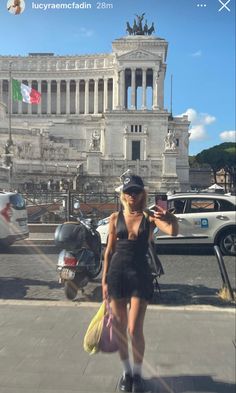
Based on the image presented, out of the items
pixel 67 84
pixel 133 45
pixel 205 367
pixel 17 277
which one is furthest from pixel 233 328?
pixel 67 84

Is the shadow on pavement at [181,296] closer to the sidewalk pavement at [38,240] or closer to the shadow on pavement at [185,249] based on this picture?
the shadow on pavement at [185,249]

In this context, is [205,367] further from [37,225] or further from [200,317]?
[37,225]

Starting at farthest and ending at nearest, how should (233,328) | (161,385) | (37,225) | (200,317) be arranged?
(37,225), (200,317), (233,328), (161,385)

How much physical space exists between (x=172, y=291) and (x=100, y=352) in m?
3.72

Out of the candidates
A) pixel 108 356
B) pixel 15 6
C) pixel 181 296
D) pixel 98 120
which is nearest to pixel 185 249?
pixel 181 296

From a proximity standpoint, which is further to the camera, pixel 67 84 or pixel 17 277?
pixel 67 84

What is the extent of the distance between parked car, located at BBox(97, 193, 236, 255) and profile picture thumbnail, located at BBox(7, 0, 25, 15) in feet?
24.8

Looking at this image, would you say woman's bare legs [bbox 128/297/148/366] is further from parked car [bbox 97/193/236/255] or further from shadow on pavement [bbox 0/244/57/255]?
shadow on pavement [bbox 0/244/57/255]

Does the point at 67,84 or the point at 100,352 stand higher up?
the point at 67,84

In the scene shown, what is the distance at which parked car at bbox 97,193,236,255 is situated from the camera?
10.8 meters

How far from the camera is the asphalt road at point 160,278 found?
679cm

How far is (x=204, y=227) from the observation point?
10.8m

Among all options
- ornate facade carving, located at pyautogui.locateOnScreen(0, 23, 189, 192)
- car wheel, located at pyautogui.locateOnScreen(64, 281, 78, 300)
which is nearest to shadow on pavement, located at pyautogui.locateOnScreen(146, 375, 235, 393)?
car wheel, located at pyautogui.locateOnScreen(64, 281, 78, 300)

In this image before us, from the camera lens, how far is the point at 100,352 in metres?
3.50
